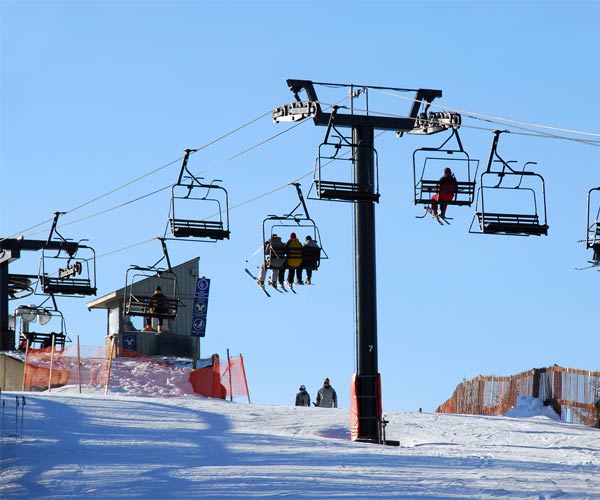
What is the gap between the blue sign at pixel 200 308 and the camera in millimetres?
49188

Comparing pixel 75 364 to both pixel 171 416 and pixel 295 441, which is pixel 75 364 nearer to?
pixel 171 416

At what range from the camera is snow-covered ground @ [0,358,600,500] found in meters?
23.2

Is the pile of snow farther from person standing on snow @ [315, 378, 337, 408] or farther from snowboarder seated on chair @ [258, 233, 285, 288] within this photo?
snowboarder seated on chair @ [258, 233, 285, 288]

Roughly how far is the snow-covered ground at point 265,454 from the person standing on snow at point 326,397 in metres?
4.04

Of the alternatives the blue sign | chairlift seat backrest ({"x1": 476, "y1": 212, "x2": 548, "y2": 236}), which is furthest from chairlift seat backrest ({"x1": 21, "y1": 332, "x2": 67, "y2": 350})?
chairlift seat backrest ({"x1": 476, "y1": 212, "x2": 548, "y2": 236})

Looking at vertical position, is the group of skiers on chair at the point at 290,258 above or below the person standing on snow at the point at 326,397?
above

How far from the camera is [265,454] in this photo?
26172 mm

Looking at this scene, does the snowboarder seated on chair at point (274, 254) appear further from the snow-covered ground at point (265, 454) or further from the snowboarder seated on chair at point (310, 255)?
the snow-covered ground at point (265, 454)

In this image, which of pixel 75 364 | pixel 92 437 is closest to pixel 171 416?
pixel 92 437

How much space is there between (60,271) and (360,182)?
1315 centimetres

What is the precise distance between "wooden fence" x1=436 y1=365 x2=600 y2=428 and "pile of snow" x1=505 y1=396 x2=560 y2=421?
211 millimetres

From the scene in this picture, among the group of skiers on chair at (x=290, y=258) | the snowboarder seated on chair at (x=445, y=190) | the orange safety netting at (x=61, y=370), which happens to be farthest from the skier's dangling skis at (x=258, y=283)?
the orange safety netting at (x=61, y=370)

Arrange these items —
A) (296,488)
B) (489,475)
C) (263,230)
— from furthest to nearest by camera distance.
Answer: (263,230), (489,475), (296,488)

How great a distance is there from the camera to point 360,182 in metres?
30.7
